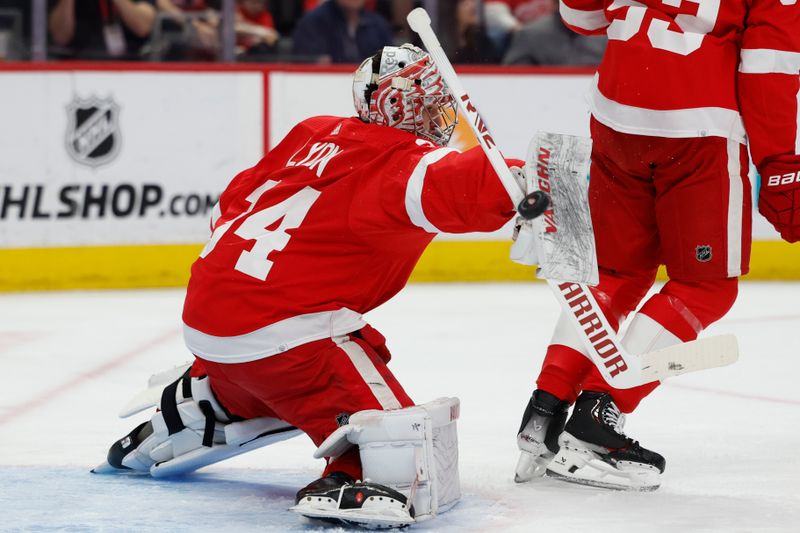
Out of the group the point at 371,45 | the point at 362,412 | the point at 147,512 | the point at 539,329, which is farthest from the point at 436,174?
the point at 371,45

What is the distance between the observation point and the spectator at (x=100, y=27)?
534 cm

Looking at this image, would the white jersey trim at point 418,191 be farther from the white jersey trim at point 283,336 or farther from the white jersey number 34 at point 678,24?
the white jersey number 34 at point 678,24

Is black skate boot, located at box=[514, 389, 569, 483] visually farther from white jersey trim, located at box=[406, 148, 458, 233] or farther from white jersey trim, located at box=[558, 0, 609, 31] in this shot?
white jersey trim, located at box=[558, 0, 609, 31]

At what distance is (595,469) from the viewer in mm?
2523

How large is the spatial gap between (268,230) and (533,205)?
1.61 feet

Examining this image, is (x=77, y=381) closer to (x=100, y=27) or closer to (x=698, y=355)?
(x=698, y=355)

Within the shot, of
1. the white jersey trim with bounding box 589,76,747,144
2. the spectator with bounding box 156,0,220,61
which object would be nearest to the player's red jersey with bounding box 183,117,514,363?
the white jersey trim with bounding box 589,76,747,144

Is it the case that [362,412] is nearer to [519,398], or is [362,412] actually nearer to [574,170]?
[574,170]

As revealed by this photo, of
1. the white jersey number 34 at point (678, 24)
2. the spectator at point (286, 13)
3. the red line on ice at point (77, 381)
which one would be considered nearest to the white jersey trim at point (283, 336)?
the white jersey number 34 at point (678, 24)

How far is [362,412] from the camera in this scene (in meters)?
2.21

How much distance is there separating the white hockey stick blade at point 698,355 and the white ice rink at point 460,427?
9.1 inches

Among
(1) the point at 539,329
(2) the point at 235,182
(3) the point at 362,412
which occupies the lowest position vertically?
(1) the point at 539,329

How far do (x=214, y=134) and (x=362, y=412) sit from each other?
3.23 m

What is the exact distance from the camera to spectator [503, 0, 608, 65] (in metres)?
5.71
